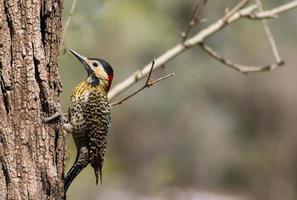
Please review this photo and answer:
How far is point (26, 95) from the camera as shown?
439 cm

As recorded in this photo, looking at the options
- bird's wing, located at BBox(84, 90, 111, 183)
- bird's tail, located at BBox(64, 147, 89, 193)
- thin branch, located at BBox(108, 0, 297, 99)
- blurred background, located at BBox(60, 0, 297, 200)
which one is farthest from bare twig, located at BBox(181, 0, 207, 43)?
blurred background, located at BBox(60, 0, 297, 200)

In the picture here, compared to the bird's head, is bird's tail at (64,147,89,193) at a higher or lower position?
lower

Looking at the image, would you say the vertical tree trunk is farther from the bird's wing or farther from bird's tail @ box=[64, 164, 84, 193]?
the bird's wing

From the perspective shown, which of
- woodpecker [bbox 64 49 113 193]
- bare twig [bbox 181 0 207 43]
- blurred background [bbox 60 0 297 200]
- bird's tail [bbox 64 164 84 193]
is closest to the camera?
bird's tail [bbox 64 164 84 193]

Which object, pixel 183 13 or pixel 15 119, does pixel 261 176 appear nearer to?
pixel 183 13

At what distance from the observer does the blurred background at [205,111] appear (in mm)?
16734

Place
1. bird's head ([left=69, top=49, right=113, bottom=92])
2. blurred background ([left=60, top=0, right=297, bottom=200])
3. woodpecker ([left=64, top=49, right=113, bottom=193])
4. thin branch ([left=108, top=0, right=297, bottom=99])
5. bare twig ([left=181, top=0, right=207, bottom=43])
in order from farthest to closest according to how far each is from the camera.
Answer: blurred background ([left=60, top=0, right=297, bottom=200]) → bare twig ([left=181, top=0, right=207, bottom=43]) → thin branch ([left=108, top=0, right=297, bottom=99]) → bird's head ([left=69, top=49, right=113, bottom=92]) → woodpecker ([left=64, top=49, right=113, bottom=193])

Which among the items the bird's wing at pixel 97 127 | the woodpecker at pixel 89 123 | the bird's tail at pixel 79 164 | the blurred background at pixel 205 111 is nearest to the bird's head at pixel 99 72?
the woodpecker at pixel 89 123

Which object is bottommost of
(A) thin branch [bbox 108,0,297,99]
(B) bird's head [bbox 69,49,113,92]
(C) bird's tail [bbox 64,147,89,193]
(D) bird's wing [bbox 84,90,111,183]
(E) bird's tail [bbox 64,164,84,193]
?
(E) bird's tail [bbox 64,164,84,193]

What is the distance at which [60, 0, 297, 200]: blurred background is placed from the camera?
16734 mm

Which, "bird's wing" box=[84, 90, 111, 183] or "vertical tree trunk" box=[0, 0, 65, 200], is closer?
"vertical tree trunk" box=[0, 0, 65, 200]

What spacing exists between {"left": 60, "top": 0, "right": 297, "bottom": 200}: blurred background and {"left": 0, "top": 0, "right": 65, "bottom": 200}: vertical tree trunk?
9966mm

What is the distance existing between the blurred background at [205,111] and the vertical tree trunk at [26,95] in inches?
392

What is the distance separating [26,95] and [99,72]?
130 cm
